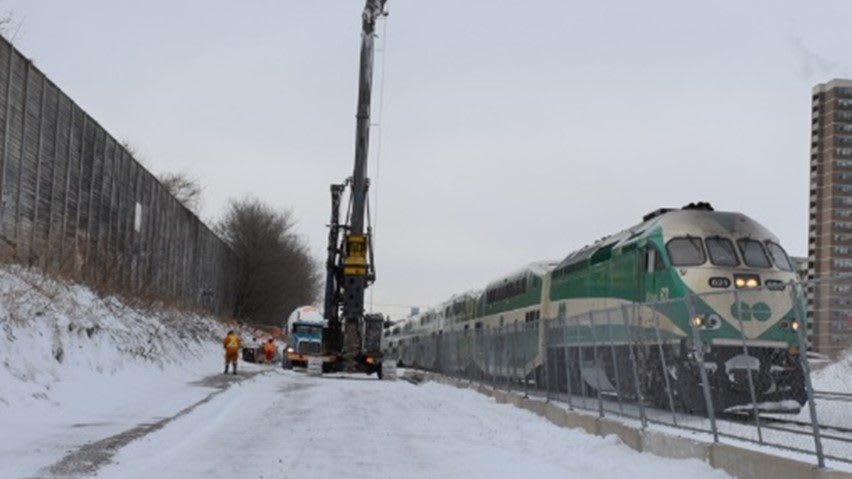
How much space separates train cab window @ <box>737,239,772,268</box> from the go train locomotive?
26mm

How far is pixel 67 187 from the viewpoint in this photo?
36062 mm

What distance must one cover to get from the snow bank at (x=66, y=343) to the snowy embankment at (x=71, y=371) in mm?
35

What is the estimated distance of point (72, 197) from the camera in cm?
3672

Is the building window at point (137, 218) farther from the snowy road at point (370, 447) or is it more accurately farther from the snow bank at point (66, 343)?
the snowy road at point (370, 447)

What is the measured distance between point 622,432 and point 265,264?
10091 cm

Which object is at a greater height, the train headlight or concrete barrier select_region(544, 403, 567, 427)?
the train headlight

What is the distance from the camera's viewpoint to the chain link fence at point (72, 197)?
29781 millimetres

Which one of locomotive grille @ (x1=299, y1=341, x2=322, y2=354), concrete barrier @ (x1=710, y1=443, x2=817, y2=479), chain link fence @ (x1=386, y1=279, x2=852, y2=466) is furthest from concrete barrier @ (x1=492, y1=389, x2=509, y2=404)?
locomotive grille @ (x1=299, y1=341, x2=322, y2=354)

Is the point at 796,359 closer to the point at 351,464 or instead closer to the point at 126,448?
the point at 351,464

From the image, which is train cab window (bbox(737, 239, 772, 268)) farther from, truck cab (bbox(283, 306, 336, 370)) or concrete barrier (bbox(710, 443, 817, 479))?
truck cab (bbox(283, 306, 336, 370))

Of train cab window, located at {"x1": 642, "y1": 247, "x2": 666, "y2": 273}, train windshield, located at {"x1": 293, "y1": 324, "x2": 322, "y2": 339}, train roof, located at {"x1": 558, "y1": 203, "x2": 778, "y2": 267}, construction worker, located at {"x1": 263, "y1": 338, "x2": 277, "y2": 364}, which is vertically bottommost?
construction worker, located at {"x1": 263, "y1": 338, "x2": 277, "y2": 364}

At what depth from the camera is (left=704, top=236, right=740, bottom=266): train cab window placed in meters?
22.2

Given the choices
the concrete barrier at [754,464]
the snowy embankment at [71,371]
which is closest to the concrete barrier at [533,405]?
the snowy embankment at [71,371]

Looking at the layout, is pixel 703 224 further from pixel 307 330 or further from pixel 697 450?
pixel 307 330
